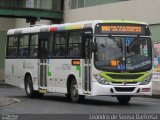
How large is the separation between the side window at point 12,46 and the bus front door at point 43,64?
9.22 feet

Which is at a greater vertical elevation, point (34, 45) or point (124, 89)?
point (34, 45)

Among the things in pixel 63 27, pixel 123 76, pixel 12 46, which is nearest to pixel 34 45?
pixel 12 46

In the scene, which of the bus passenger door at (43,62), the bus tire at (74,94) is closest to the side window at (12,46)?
the bus passenger door at (43,62)

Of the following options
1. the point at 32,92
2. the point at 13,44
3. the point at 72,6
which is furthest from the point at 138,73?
the point at 72,6

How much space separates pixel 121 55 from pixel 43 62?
4.86 m

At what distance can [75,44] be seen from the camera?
2103 centimetres

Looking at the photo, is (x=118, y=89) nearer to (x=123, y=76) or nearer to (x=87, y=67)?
(x=123, y=76)

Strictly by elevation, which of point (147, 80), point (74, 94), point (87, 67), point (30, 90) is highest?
point (87, 67)

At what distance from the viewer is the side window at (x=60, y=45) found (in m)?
21.9

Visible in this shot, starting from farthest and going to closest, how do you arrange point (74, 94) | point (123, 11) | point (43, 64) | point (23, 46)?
point (123, 11) → point (23, 46) → point (43, 64) → point (74, 94)

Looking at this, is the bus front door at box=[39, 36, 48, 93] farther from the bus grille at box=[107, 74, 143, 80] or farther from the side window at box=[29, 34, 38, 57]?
the bus grille at box=[107, 74, 143, 80]

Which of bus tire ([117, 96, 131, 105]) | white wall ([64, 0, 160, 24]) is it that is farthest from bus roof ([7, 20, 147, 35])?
white wall ([64, 0, 160, 24])

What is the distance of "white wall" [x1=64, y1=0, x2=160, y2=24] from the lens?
3183 cm

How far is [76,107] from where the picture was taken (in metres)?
19.2
